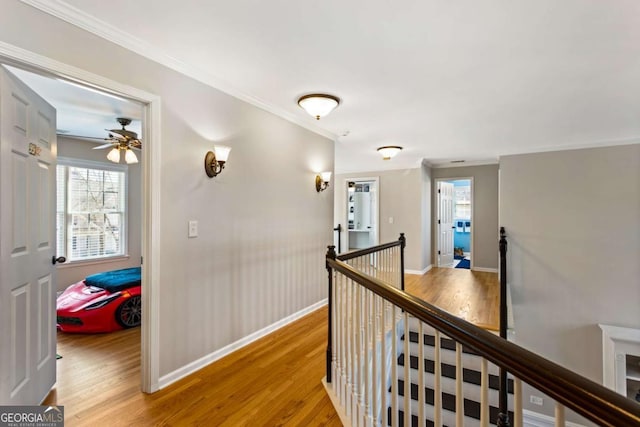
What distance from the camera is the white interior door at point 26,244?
64.7 inches

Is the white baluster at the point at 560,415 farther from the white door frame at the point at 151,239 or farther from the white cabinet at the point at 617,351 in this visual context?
the white cabinet at the point at 617,351

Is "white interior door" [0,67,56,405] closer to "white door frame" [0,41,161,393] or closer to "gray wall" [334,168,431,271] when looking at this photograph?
"white door frame" [0,41,161,393]

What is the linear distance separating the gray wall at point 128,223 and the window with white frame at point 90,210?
0.08 m

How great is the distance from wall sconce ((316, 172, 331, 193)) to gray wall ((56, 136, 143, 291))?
2854 millimetres

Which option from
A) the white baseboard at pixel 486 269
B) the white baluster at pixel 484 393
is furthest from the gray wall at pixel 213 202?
the white baseboard at pixel 486 269

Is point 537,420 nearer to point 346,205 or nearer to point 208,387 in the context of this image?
point 208,387

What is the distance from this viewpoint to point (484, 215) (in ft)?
21.7

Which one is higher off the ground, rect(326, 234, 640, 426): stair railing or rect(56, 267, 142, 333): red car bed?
rect(326, 234, 640, 426): stair railing

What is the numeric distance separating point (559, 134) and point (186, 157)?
16.1 ft

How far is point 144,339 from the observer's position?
2148 mm

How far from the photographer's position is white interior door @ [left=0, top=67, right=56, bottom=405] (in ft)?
5.39

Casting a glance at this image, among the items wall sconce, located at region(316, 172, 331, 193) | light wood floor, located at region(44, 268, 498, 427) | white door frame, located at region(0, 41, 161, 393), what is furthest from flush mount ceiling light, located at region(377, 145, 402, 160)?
white door frame, located at region(0, 41, 161, 393)

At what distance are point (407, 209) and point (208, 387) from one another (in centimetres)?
513

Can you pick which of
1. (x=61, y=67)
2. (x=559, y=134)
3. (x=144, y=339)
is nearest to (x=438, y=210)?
(x=559, y=134)
